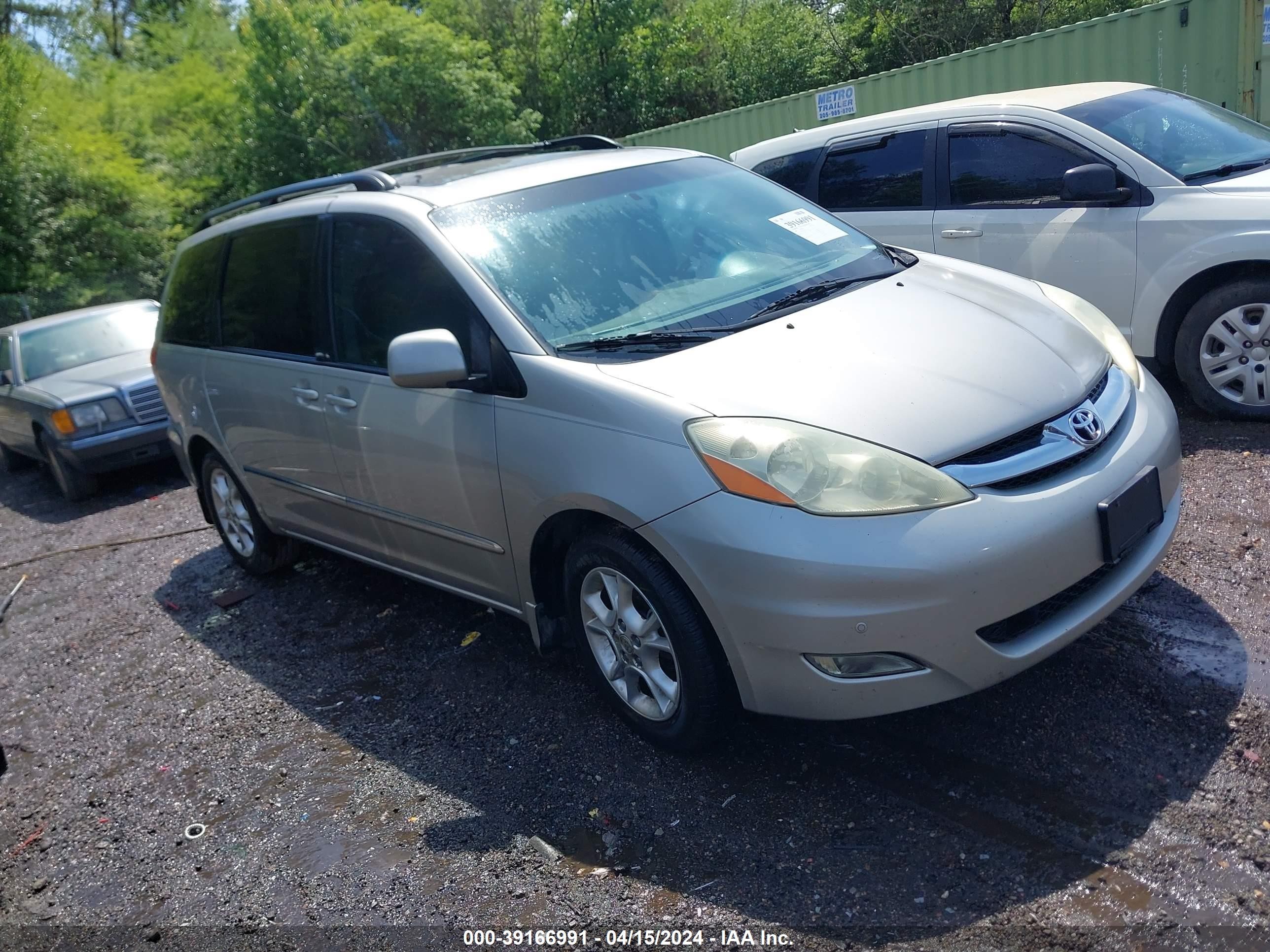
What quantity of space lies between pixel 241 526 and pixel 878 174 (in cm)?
433

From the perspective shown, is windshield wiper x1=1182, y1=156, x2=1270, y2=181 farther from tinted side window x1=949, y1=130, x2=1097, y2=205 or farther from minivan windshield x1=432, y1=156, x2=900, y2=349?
minivan windshield x1=432, y1=156, x2=900, y2=349

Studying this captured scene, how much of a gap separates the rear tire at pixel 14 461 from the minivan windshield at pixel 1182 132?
10186 millimetres

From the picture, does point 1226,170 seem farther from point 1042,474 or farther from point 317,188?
point 317,188

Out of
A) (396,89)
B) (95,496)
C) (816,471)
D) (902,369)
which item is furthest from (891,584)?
(396,89)

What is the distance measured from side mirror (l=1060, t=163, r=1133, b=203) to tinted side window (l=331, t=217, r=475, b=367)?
3.50 meters

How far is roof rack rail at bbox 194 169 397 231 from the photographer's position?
14.7 feet

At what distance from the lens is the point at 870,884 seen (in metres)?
2.77

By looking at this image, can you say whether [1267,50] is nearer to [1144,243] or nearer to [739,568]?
[1144,243]

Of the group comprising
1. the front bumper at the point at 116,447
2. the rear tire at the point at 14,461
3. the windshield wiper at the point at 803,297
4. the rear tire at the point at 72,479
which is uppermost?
the windshield wiper at the point at 803,297

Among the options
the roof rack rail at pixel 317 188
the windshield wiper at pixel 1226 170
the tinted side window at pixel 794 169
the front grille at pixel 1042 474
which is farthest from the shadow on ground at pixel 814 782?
the tinted side window at pixel 794 169

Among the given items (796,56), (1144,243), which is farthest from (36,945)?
(796,56)

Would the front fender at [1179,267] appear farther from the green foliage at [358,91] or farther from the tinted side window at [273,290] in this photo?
the green foliage at [358,91]

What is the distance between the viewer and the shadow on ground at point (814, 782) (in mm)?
2785

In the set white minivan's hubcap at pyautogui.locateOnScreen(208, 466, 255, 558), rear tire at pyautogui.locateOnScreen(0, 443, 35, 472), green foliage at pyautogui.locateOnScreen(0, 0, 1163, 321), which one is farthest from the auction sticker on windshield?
green foliage at pyautogui.locateOnScreen(0, 0, 1163, 321)
